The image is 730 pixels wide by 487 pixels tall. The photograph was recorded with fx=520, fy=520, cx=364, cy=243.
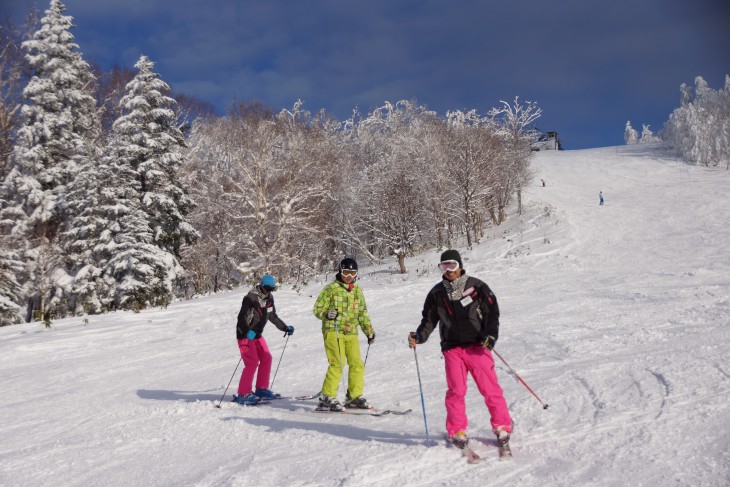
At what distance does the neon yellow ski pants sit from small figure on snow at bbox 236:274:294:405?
1.38 m

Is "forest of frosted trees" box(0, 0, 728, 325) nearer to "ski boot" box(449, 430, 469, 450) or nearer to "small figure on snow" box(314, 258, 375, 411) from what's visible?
"small figure on snow" box(314, 258, 375, 411)

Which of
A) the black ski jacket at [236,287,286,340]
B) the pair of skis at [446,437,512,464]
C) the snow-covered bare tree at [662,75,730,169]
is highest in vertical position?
the snow-covered bare tree at [662,75,730,169]

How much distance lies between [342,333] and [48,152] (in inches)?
964

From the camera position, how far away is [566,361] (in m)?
8.06

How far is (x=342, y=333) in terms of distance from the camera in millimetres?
6855

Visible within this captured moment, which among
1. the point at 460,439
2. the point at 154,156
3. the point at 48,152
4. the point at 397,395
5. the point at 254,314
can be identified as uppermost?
the point at 48,152

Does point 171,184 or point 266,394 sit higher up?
point 171,184

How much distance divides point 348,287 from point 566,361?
12.2ft

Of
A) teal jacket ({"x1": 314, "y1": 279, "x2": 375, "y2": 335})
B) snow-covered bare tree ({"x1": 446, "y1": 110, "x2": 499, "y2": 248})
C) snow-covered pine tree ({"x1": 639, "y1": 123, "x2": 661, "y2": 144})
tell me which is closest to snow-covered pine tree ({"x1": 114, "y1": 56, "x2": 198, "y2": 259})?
snow-covered bare tree ({"x1": 446, "y1": 110, "x2": 499, "y2": 248})

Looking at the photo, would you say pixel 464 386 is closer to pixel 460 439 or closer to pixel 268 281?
pixel 460 439

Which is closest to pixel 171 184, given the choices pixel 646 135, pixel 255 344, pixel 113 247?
pixel 113 247

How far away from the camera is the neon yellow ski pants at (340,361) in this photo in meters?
6.82

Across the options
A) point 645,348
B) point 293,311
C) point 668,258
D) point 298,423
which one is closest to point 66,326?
point 293,311

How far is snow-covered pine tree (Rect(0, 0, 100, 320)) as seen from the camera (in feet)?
77.4
